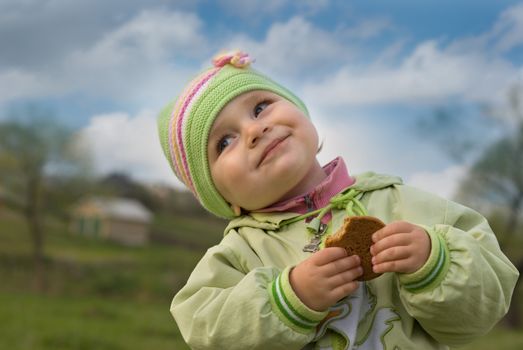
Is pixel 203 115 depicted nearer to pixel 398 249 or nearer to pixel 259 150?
pixel 259 150

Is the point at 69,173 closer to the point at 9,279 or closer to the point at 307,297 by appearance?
the point at 9,279

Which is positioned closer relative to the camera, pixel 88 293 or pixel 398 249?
pixel 398 249

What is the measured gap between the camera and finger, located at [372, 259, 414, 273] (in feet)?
5.58

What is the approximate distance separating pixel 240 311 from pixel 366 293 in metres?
0.34

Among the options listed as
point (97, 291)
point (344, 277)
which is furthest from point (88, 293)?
point (344, 277)

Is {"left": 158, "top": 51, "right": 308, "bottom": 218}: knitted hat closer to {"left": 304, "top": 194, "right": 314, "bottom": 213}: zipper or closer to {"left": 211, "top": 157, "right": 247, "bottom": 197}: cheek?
{"left": 211, "top": 157, "right": 247, "bottom": 197}: cheek

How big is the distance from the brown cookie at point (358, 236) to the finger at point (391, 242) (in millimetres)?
21

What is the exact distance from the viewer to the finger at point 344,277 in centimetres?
172

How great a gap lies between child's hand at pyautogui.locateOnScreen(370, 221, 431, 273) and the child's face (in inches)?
14.2

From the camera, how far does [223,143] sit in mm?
2104

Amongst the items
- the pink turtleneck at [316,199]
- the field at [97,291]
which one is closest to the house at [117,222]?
the field at [97,291]

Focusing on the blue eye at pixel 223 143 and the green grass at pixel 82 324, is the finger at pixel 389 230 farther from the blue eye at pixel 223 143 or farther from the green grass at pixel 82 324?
the green grass at pixel 82 324

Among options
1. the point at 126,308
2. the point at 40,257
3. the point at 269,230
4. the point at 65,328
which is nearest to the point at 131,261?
the point at 40,257

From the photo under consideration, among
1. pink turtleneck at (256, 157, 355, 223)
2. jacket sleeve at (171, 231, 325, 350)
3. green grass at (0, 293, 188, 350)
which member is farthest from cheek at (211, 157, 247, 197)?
green grass at (0, 293, 188, 350)
